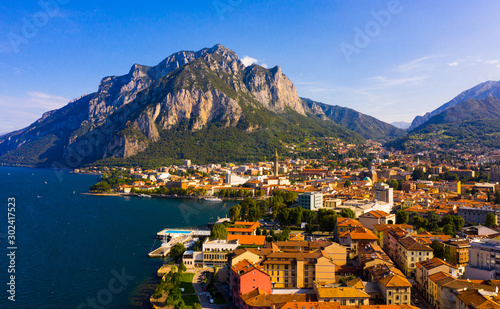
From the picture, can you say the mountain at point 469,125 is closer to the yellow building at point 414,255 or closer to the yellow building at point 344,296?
the yellow building at point 414,255

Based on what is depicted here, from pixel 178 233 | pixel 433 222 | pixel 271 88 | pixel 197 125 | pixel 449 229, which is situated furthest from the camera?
pixel 271 88

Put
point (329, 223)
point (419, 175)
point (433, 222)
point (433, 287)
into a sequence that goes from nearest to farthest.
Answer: point (433, 287) < point (329, 223) < point (433, 222) < point (419, 175)

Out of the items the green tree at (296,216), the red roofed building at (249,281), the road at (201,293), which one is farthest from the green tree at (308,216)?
the red roofed building at (249,281)

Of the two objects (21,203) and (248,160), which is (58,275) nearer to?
(21,203)

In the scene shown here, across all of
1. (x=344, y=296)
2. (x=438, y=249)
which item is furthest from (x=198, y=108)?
(x=344, y=296)

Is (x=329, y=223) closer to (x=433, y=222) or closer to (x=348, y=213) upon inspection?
(x=348, y=213)

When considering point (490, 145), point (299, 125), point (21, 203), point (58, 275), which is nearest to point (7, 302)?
point (58, 275)
